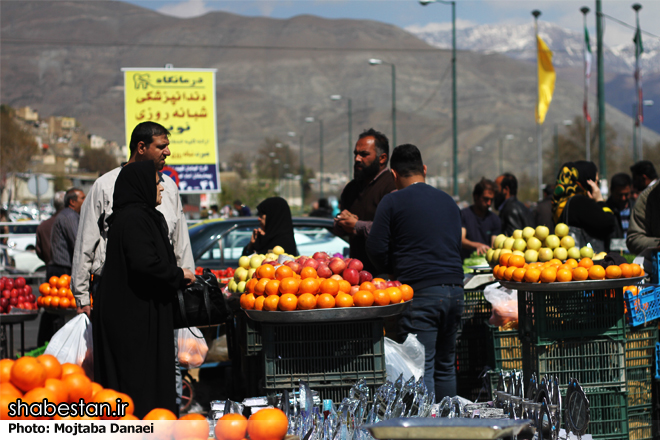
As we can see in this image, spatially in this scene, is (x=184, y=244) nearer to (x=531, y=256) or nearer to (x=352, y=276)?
(x=352, y=276)

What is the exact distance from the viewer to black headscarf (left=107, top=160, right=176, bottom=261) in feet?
11.7

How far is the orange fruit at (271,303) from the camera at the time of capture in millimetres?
3668

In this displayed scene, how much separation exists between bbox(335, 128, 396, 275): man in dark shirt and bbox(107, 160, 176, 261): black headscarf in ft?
5.68

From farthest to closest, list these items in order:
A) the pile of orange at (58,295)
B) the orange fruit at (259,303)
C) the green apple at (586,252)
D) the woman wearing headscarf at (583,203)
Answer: the pile of orange at (58,295) < the woman wearing headscarf at (583,203) < the green apple at (586,252) < the orange fruit at (259,303)

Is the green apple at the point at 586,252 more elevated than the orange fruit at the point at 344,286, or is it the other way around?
the green apple at the point at 586,252

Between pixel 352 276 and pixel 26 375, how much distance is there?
2.20 m

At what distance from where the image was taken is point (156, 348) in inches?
144

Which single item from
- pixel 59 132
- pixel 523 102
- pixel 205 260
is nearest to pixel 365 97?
pixel 523 102

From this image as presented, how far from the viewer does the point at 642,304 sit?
13.9 feet

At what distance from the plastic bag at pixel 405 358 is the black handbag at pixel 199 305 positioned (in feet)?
3.37

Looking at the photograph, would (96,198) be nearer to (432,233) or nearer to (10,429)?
(432,233)

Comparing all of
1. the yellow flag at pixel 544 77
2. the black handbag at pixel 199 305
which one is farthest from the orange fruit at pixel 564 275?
the yellow flag at pixel 544 77

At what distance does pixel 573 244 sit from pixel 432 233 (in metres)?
1.31

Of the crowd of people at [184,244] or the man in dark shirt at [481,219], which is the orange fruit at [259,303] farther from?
the man in dark shirt at [481,219]
